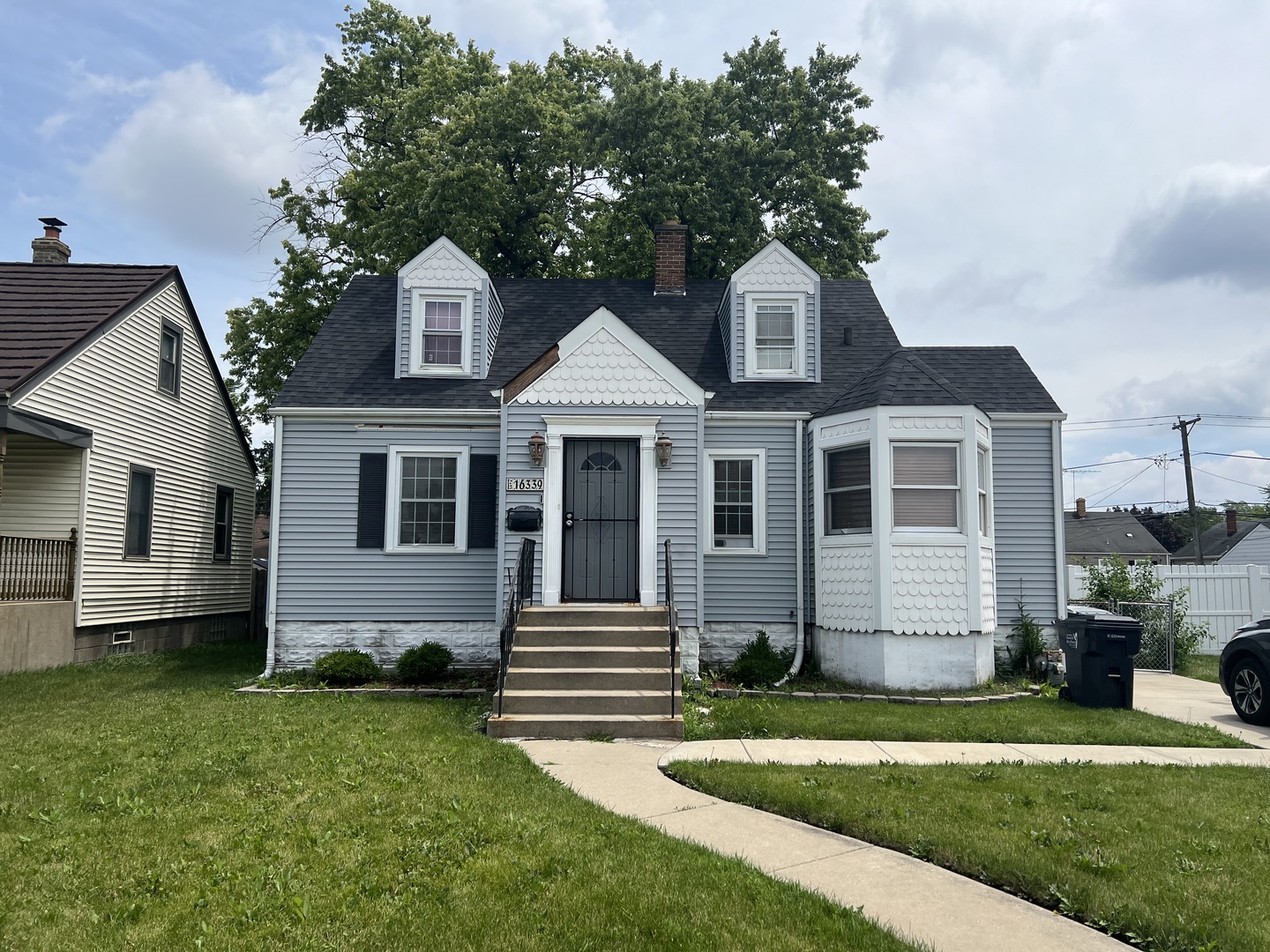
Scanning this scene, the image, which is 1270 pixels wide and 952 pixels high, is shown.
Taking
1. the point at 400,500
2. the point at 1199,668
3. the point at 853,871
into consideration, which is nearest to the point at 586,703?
the point at 853,871

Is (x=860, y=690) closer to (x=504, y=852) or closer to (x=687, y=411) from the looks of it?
(x=687, y=411)

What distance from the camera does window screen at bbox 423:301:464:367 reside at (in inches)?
524

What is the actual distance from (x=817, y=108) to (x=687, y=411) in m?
14.5

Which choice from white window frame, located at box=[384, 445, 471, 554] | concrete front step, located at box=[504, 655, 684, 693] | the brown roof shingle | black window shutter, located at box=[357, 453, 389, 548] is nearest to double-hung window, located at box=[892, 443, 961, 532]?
concrete front step, located at box=[504, 655, 684, 693]

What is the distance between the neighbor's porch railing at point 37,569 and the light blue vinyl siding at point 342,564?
3.61 m

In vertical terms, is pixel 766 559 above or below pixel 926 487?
below

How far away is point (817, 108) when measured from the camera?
22344 millimetres

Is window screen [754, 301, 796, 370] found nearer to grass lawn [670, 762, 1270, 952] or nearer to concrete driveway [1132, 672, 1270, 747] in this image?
concrete driveway [1132, 672, 1270, 747]

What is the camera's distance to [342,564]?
1239 cm

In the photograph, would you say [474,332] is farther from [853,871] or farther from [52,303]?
[853,871]

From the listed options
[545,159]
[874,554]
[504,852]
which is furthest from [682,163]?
[504,852]

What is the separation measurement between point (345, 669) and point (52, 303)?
8286 mm

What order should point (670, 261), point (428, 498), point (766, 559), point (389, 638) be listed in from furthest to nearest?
point (670, 261) → point (766, 559) → point (428, 498) → point (389, 638)

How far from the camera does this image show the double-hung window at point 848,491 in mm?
11602
